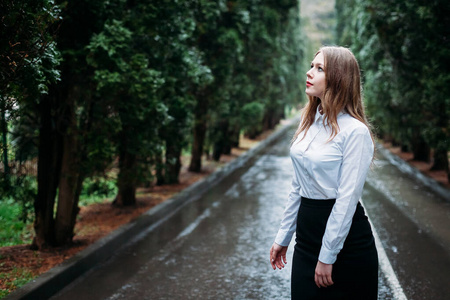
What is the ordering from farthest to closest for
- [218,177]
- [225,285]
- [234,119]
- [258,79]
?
1. [258,79]
2. [234,119]
3. [218,177]
4. [225,285]

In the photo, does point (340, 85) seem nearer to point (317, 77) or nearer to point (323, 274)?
point (317, 77)

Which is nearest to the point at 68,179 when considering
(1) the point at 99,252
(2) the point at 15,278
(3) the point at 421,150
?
(1) the point at 99,252

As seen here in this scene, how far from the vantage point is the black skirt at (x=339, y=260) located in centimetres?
259

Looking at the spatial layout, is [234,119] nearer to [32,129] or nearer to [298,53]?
[32,129]

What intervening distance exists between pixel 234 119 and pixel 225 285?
585 inches

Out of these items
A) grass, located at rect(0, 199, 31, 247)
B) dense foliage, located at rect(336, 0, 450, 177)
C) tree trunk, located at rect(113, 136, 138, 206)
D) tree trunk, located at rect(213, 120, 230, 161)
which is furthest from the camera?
tree trunk, located at rect(213, 120, 230, 161)

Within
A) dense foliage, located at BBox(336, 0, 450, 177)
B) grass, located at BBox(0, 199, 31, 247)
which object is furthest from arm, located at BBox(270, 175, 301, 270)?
dense foliage, located at BBox(336, 0, 450, 177)

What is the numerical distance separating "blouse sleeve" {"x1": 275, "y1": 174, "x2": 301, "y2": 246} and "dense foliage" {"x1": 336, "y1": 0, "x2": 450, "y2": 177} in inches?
329

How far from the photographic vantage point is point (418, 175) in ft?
57.5

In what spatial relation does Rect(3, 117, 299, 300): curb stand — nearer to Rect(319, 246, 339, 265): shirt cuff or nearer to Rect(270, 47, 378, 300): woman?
Rect(270, 47, 378, 300): woman

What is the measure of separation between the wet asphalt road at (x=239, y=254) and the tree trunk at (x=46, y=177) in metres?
1.07

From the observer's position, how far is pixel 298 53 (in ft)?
135

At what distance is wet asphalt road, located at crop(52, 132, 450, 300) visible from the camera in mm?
5898

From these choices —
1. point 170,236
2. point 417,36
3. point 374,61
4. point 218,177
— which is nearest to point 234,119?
point 218,177
